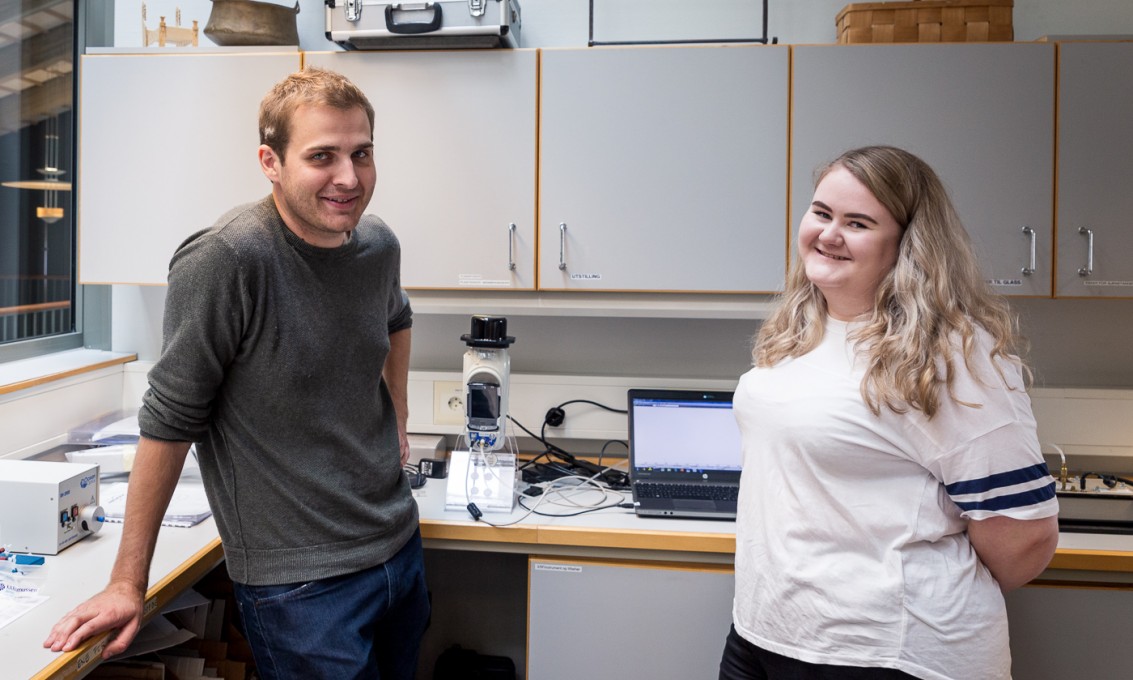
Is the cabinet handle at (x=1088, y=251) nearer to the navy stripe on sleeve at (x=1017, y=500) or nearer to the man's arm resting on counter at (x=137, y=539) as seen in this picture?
the navy stripe on sleeve at (x=1017, y=500)

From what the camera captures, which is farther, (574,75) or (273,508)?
(574,75)

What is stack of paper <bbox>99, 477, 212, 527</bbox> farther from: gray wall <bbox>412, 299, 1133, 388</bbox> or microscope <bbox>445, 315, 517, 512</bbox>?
gray wall <bbox>412, 299, 1133, 388</bbox>

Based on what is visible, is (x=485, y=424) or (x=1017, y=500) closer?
(x=1017, y=500)

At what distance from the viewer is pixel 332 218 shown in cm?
129

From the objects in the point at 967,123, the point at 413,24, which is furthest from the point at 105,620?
the point at 967,123

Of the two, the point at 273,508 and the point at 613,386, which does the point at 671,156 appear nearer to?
the point at 613,386

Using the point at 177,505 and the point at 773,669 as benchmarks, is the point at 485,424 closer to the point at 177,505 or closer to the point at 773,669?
the point at 177,505

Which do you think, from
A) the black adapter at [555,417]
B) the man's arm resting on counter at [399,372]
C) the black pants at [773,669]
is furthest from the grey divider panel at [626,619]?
the black adapter at [555,417]

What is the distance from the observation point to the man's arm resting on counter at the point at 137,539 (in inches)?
47.6

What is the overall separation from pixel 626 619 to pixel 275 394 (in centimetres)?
94

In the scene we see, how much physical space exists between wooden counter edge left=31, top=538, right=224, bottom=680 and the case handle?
1258mm

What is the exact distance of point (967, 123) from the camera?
1903 millimetres

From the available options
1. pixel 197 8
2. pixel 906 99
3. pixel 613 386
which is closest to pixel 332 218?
pixel 613 386

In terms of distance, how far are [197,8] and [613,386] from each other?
1766 millimetres
